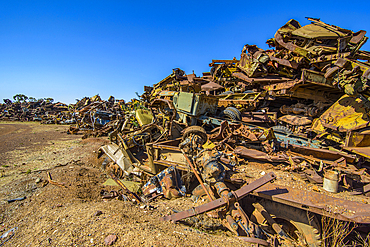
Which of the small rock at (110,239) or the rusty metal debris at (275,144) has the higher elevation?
the rusty metal debris at (275,144)

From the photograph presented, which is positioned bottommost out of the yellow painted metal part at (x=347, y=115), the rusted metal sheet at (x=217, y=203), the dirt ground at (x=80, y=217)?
the dirt ground at (x=80, y=217)

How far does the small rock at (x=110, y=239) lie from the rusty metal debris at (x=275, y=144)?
99cm

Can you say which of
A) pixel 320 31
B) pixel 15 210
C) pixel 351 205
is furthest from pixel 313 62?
pixel 15 210

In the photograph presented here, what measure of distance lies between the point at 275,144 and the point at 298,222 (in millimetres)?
2243

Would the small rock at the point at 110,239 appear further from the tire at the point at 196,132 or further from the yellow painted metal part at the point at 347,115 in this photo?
the yellow painted metal part at the point at 347,115

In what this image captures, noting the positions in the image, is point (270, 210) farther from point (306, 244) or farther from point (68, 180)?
point (68, 180)

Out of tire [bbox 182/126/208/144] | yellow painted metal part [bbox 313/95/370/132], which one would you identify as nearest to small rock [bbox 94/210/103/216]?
tire [bbox 182/126/208/144]

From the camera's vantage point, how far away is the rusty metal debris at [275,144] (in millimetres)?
3131

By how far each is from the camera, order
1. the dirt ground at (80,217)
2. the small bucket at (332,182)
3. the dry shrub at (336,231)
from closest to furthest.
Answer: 1. the dirt ground at (80,217)
2. the dry shrub at (336,231)
3. the small bucket at (332,182)

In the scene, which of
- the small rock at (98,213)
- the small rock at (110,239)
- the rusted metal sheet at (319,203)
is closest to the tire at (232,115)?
the rusted metal sheet at (319,203)

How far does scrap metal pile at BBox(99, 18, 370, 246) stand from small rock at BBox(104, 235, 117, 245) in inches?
37.0

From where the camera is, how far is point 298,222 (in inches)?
129

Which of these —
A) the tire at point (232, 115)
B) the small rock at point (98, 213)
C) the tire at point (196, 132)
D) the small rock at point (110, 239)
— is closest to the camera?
the small rock at point (110, 239)

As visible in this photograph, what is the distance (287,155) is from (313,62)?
420cm
